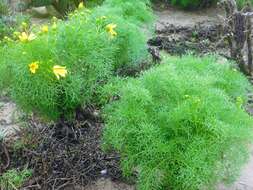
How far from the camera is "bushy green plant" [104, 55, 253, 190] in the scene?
303 cm

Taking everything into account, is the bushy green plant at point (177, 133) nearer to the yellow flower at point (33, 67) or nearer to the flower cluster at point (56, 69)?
the flower cluster at point (56, 69)

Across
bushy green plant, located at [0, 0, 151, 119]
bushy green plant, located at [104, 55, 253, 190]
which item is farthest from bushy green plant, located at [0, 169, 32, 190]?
bushy green plant, located at [104, 55, 253, 190]

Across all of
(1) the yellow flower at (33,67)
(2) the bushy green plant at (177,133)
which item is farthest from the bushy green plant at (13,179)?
(1) the yellow flower at (33,67)

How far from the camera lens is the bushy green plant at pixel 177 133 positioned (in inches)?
119

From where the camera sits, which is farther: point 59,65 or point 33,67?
point 59,65

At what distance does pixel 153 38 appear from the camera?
6.64 m

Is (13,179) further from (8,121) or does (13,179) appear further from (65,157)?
(8,121)

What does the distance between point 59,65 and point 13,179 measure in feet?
2.82

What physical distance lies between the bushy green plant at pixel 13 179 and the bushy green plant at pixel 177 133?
64 centimetres

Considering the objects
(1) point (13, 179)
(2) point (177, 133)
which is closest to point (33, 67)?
(1) point (13, 179)

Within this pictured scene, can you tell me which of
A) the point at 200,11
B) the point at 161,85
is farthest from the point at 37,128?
the point at 200,11

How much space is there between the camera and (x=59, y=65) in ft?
11.4

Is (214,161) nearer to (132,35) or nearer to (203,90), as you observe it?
(203,90)

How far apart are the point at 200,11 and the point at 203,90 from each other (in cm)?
556
